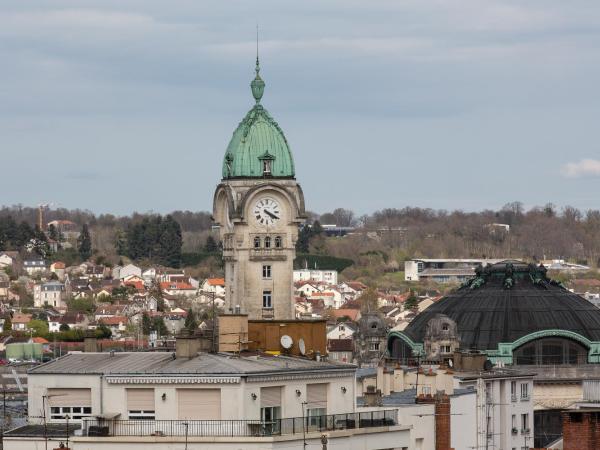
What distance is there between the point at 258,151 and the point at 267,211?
2343 millimetres

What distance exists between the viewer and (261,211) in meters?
108

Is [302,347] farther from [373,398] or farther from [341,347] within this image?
[341,347]

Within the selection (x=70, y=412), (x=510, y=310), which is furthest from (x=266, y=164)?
(x=70, y=412)

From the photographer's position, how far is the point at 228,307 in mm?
107875

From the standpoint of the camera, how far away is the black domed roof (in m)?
94.9

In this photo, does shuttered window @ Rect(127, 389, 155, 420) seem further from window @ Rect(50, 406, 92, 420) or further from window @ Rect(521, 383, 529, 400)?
window @ Rect(521, 383, 529, 400)

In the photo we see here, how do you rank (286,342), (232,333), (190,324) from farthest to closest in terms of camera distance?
(190,324) → (286,342) → (232,333)

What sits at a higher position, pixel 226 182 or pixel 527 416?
pixel 226 182

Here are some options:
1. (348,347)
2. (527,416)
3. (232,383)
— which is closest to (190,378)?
(232,383)

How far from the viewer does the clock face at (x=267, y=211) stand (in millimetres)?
107688

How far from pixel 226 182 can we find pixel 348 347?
197 ft

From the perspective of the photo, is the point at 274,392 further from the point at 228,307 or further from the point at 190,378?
the point at 228,307

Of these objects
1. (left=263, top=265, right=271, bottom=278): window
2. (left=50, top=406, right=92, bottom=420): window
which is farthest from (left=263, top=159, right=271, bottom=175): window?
(left=50, top=406, right=92, bottom=420): window

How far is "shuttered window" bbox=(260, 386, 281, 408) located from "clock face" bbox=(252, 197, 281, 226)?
193ft
